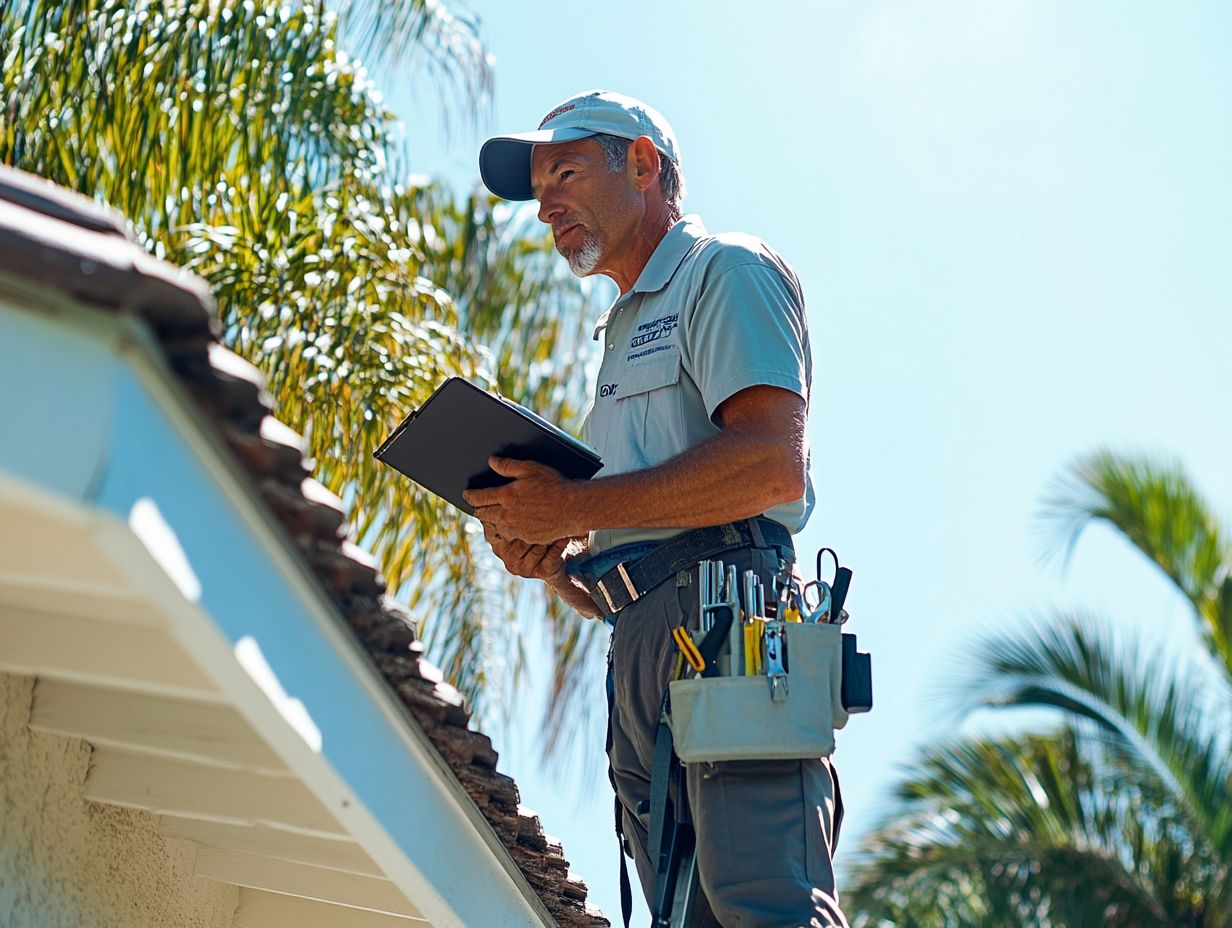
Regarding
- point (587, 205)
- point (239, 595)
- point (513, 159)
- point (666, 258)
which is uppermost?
point (513, 159)

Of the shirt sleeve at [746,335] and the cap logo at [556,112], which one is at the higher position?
the cap logo at [556,112]

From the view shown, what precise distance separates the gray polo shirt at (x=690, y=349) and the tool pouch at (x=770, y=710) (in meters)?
0.44

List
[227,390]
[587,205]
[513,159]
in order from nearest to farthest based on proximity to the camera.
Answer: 1. [227,390]
2. [587,205]
3. [513,159]

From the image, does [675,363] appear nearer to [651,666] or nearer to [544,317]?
[651,666]

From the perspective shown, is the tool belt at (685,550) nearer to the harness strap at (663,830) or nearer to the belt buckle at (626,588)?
the belt buckle at (626,588)

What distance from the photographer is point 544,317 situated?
8.38 meters

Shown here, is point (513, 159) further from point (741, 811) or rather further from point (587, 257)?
point (741, 811)

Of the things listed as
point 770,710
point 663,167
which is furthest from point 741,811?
point 663,167

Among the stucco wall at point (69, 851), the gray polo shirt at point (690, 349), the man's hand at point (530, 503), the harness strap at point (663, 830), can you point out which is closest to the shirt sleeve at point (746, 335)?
the gray polo shirt at point (690, 349)

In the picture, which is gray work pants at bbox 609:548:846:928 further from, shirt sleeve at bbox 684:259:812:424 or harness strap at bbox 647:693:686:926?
shirt sleeve at bbox 684:259:812:424

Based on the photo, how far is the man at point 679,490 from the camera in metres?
3.17

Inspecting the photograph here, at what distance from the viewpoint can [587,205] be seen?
409 cm

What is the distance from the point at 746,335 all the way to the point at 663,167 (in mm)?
872

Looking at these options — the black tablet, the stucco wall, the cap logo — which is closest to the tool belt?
the black tablet
